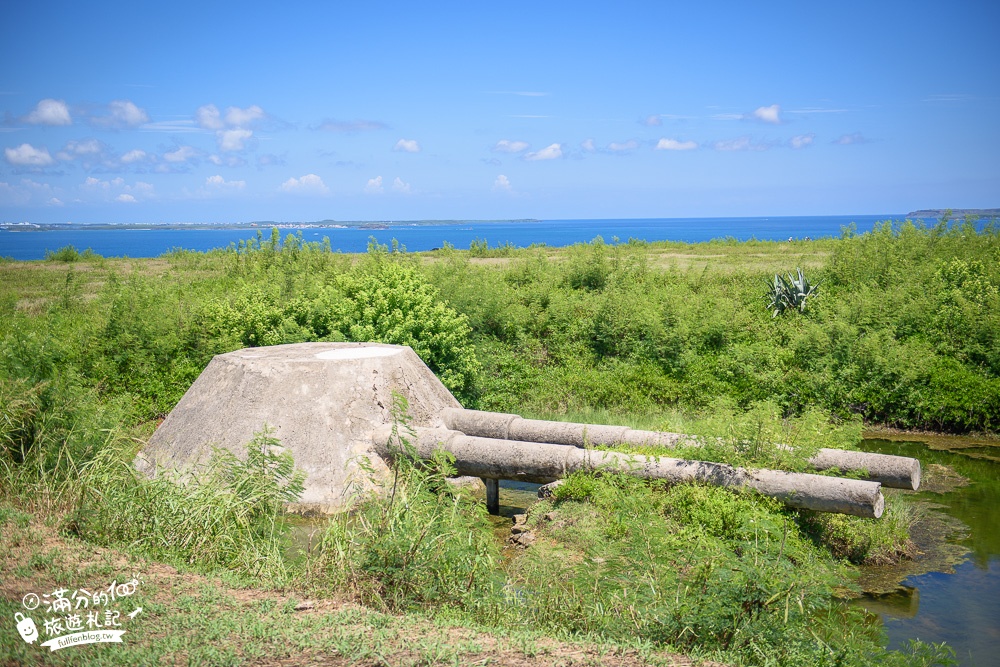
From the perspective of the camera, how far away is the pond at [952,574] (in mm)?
7688

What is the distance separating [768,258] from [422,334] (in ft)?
67.6

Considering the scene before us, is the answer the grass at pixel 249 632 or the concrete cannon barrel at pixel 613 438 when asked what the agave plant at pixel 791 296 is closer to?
the concrete cannon barrel at pixel 613 438

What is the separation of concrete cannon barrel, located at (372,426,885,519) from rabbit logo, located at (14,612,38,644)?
13.5ft

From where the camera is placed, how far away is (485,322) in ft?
60.8

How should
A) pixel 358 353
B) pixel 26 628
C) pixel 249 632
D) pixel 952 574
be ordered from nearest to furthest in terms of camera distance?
1. pixel 26 628
2. pixel 249 632
3. pixel 952 574
4. pixel 358 353

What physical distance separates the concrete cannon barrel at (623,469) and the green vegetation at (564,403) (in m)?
0.22

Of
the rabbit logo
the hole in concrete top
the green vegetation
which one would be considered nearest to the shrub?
the green vegetation

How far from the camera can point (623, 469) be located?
9.71 m

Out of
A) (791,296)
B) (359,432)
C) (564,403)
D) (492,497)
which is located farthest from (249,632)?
(791,296)

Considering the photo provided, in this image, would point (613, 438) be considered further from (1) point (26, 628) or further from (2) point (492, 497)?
(1) point (26, 628)

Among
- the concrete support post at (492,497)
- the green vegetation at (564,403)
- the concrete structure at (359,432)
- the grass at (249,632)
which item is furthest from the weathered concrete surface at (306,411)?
the grass at (249,632)

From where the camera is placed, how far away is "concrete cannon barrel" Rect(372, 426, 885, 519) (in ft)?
28.3

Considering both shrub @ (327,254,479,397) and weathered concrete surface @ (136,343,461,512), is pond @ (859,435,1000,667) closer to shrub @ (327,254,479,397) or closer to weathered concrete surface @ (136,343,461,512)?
weathered concrete surface @ (136,343,461,512)

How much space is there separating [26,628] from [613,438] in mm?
7132
